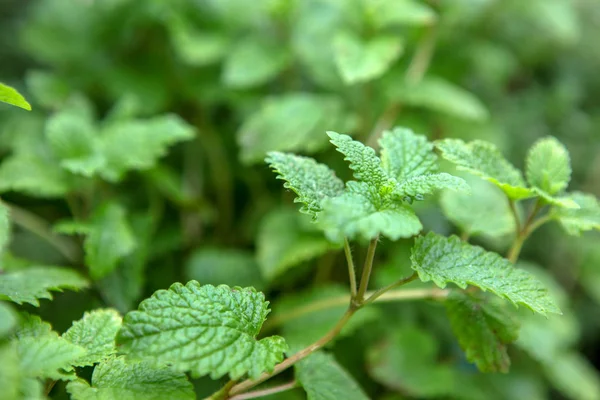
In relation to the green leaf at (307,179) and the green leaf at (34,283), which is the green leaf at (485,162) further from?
the green leaf at (34,283)

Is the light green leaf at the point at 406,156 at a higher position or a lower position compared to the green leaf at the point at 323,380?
higher

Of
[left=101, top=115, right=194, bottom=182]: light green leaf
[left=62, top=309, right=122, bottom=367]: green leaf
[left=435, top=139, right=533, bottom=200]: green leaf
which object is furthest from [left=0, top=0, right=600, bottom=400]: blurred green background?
[left=435, top=139, right=533, bottom=200]: green leaf

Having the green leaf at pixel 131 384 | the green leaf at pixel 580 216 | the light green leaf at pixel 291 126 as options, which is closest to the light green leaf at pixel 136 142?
the light green leaf at pixel 291 126

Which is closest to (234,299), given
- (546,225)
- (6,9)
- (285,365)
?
(285,365)

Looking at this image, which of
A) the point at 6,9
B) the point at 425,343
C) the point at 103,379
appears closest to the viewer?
the point at 103,379

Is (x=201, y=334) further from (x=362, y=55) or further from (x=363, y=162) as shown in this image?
(x=362, y=55)

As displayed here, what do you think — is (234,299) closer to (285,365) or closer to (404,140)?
(285,365)

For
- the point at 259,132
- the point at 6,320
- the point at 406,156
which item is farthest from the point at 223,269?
the point at 6,320
